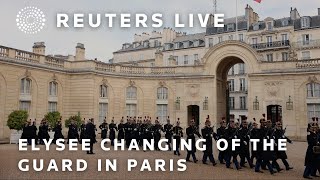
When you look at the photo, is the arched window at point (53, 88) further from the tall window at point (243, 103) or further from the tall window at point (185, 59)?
the tall window at point (243, 103)

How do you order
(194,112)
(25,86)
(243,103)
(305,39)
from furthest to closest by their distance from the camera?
(243,103)
(305,39)
(194,112)
(25,86)

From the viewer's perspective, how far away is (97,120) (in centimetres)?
3067

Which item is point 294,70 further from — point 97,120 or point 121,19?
point 121,19

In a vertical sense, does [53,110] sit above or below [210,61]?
below

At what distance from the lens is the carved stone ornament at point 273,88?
30.3m

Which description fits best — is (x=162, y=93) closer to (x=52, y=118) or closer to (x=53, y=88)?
(x=53, y=88)

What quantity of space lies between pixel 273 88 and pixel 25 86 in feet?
69.8

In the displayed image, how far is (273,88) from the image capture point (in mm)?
30469

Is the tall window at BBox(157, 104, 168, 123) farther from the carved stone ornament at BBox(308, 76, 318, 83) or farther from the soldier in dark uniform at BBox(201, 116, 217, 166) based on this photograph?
the soldier in dark uniform at BBox(201, 116, 217, 166)

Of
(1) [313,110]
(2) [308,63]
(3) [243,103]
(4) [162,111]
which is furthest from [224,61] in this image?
(3) [243,103]

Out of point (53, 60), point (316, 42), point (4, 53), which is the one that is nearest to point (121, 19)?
point (4, 53)

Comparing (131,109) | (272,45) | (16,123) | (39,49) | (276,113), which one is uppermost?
(272,45)

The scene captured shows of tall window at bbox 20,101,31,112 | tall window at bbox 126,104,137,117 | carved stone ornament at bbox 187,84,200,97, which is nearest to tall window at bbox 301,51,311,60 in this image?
carved stone ornament at bbox 187,84,200,97

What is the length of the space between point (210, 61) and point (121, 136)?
45.0 ft
